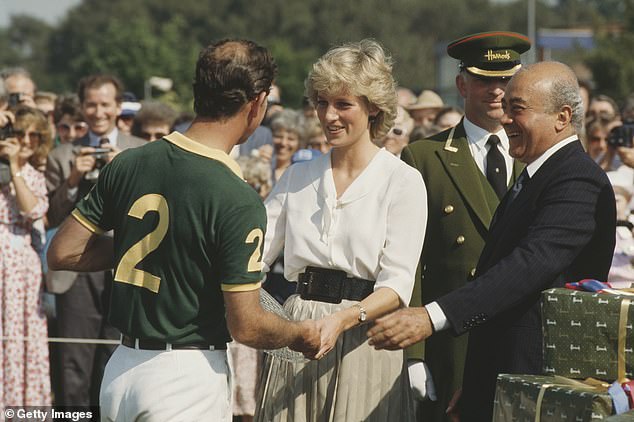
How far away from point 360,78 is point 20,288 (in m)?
4.21

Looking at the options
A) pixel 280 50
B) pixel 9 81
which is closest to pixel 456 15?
pixel 280 50

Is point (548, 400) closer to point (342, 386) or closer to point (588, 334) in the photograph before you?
point (588, 334)

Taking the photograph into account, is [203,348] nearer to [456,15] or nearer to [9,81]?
[9,81]

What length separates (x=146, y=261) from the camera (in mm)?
4242

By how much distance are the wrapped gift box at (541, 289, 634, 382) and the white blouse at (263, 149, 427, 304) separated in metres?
1.00

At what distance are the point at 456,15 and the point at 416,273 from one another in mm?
124889

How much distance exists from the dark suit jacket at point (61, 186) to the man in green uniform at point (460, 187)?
3421 mm

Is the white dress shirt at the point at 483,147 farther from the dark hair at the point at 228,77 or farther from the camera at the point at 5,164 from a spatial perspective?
the camera at the point at 5,164

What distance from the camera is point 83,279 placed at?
8.80m

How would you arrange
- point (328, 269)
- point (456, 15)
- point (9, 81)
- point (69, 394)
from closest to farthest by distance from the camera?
point (328, 269) → point (69, 394) → point (9, 81) → point (456, 15)

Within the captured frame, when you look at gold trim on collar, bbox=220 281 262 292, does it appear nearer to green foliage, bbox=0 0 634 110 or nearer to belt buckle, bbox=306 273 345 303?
belt buckle, bbox=306 273 345 303

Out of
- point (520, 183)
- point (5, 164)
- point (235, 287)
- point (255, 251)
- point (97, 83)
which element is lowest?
point (5, 164)

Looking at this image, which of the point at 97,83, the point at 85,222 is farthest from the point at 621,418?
the point at 97,83

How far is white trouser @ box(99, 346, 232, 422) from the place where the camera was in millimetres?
4262
